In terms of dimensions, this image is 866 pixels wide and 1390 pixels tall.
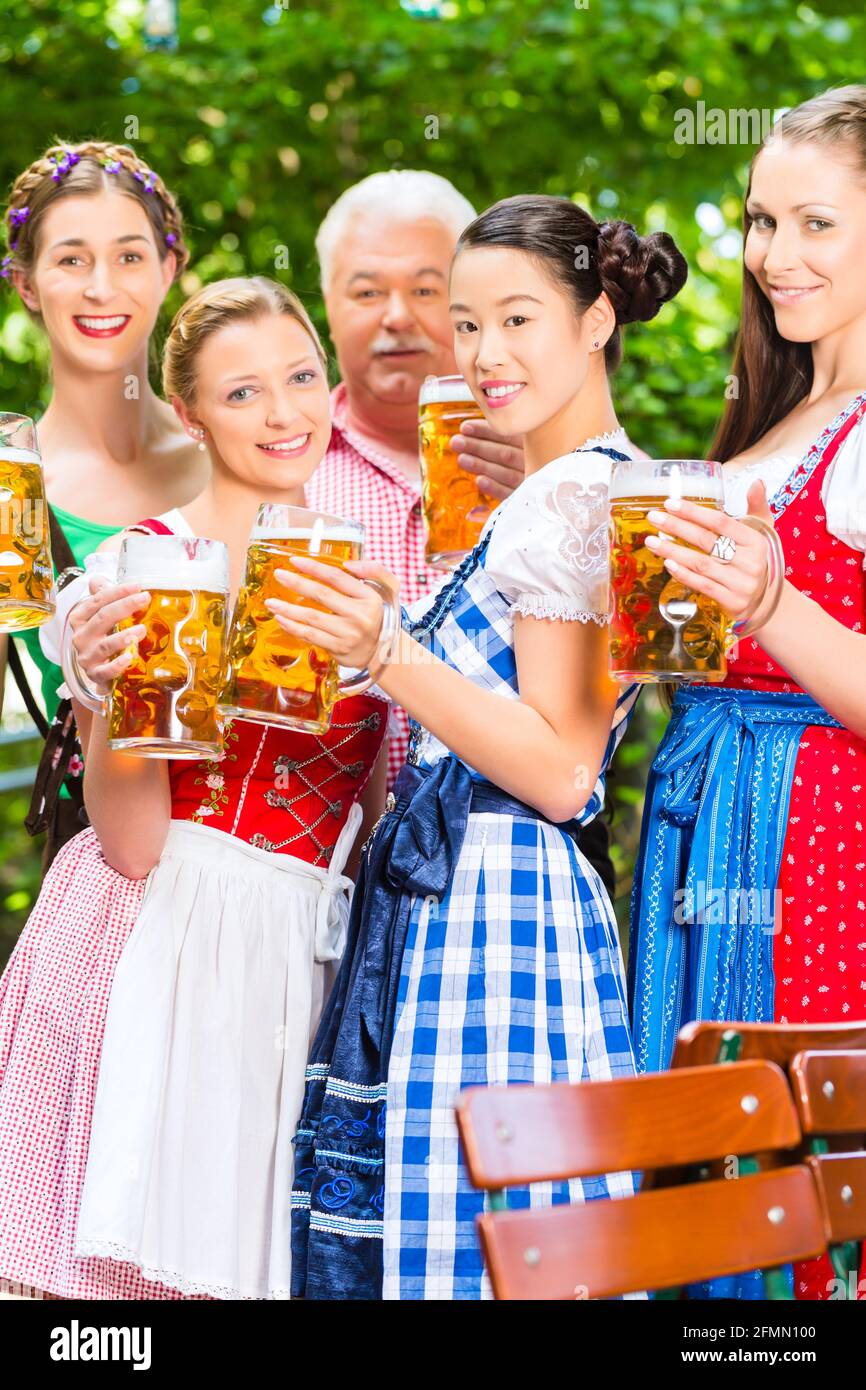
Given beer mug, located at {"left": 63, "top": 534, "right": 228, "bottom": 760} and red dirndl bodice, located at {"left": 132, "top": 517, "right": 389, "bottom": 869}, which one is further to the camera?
red dirndl bodice, located at {"left": 132, "top": 517, "right": 389, "bottom": 869}

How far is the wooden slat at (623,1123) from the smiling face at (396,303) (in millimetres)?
1787

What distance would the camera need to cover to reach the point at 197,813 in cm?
204

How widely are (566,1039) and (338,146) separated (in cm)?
402

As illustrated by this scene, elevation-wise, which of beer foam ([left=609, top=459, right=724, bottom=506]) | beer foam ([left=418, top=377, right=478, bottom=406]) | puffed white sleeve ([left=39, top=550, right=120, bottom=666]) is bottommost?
beer foam ([left=609, top=459, right=724, bottom=506])

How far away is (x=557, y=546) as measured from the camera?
1.78 m

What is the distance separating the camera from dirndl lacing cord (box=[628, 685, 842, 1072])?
1.97 m

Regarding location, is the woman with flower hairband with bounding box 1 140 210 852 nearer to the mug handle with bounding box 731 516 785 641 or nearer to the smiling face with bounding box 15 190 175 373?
the smiling face with bounding box 15 190 175 373

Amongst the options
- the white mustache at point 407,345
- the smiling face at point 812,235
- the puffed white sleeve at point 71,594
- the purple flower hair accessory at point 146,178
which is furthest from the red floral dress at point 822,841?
the purple flower hair accessory at point 146,178

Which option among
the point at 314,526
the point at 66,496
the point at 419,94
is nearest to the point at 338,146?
the point at 419,94

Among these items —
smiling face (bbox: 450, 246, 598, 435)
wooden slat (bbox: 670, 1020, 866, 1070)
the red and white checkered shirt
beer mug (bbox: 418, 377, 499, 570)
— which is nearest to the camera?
wooden slat (bbox: 670, 1020, 866, 1070)

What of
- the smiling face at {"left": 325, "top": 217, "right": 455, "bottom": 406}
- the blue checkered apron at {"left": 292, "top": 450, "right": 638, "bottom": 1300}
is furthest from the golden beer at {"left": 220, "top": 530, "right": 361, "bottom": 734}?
the smiling face at {"left": 325, "top": 217, "right": 455, "bottom": 406}

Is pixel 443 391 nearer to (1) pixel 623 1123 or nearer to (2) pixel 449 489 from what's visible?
(2) pixel 449 489

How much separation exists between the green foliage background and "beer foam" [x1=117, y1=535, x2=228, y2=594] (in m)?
3.06
